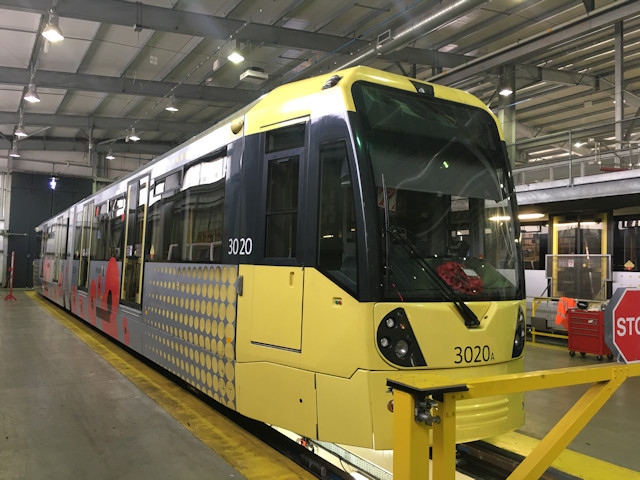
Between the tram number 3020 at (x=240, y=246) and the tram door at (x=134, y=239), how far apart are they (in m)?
3.01

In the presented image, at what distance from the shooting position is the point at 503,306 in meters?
4.00

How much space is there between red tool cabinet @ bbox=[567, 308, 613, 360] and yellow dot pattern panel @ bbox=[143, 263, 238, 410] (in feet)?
23.8

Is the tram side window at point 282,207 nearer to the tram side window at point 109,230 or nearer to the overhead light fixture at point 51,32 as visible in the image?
the tram side window at point 109,230

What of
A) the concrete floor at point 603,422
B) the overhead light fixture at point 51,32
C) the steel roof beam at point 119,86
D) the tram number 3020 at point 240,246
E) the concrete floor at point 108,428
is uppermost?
the steel roof beam at point 119,86

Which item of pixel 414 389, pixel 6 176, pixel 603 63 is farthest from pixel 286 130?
pixel 6 176

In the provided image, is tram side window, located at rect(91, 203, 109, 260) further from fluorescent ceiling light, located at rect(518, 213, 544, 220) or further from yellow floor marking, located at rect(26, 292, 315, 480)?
fluorescent ceiling light, located at rect(518, 213, 544, 220)

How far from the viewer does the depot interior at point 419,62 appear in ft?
30.6

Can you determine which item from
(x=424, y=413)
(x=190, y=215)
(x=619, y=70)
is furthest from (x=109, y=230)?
(x=619, y=70)

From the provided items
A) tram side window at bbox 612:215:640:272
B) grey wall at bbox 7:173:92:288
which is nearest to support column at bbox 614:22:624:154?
tram side window at bbox 612:215:640:272

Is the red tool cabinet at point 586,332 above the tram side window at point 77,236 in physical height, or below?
below

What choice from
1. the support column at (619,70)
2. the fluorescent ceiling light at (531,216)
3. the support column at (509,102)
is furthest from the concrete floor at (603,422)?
the support column at (509,102)

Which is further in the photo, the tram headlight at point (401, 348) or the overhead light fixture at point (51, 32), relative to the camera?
the overhead light fixture at point (51, 32)

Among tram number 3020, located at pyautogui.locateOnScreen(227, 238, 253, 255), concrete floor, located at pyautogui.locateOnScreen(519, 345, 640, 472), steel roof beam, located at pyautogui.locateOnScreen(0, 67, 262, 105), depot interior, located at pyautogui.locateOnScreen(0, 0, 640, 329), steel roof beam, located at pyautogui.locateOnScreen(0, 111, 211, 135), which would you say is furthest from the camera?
steel roof beam, located at pyautogui.locateOnScreen(0, 111, 211, 135)

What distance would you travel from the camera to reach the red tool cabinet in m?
8.95
